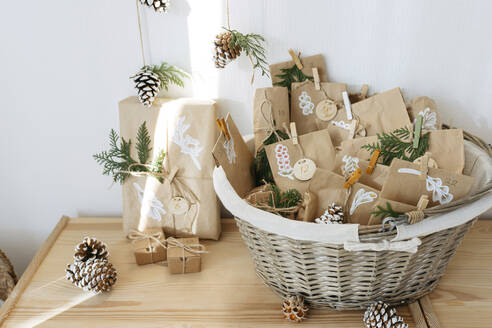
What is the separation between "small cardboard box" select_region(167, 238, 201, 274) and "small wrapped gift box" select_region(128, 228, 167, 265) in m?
0.04

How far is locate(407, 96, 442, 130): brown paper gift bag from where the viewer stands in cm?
90

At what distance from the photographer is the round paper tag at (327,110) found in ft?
3.10

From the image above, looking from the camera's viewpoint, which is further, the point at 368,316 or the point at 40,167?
the point at 40,167

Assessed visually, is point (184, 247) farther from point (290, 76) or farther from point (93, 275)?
point (290, 76)

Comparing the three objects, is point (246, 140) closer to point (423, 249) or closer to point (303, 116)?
point (303, 116)

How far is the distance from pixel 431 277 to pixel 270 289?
0.31 meters

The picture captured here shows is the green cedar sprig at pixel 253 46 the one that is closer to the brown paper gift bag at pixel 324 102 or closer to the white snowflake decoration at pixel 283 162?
the brown paper gift bag at pixel 324 102

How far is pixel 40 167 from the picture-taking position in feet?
3.63

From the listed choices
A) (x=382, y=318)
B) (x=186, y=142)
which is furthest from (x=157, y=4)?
(x=382, y=318)

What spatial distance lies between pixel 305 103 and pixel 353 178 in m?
0.27

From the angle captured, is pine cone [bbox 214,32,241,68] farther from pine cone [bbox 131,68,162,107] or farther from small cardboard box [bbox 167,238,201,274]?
small cardboard box [bbox 167,238,201,274]

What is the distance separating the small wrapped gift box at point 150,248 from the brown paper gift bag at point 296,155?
0.30 meters

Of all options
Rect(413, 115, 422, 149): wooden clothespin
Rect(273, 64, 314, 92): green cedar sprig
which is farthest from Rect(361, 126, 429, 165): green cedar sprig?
Rect(273, 64, 314, 92): green cedar sprig

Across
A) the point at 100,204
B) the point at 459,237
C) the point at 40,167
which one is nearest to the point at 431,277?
the point at 459,237
